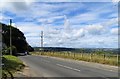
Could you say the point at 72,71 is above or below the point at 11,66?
below

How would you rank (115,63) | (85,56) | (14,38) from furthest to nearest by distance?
(14,38) < (85,56) < (115,63)

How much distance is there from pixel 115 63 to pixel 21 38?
248ft

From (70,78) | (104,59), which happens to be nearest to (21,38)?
(104,59)

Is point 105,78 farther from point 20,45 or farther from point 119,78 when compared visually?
point 20,45

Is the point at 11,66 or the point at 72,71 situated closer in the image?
the point at 72,71

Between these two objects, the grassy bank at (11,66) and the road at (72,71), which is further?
the road at (72,71)

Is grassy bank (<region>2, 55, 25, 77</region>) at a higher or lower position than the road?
higher

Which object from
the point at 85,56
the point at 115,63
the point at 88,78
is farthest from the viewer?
the point at 85,56

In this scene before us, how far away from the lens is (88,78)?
19500 mm

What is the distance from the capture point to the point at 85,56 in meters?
50.6

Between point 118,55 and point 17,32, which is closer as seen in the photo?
point 118,55

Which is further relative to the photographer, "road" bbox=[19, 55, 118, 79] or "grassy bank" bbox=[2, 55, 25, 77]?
"road" bbox=[19, 55, 118, 79]

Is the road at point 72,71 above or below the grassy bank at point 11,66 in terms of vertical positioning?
below

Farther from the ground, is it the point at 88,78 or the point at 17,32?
the point at 17,32
